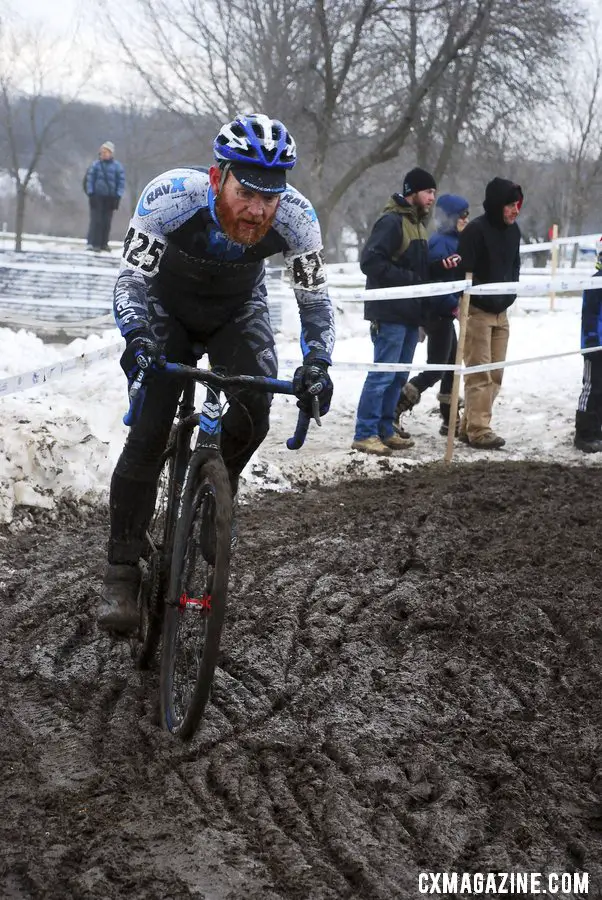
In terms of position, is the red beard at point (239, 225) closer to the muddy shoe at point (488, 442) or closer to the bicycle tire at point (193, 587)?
the bicycle tire at point (193, 587)

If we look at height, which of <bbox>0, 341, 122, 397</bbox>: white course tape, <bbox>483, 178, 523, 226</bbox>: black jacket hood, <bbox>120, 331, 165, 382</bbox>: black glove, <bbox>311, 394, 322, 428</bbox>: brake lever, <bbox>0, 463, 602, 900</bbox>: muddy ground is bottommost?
<bbox>0, 463, 602, 900</bbox>: muddy ground

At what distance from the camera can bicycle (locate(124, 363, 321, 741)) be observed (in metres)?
3.49

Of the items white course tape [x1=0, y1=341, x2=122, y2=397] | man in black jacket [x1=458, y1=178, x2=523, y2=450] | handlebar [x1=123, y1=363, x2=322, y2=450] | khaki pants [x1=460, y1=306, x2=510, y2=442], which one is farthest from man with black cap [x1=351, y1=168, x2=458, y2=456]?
handlebar [x1=123, y1=363, x2=322, y2=450]

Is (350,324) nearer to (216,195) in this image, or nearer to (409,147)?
(409,147)

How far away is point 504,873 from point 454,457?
646 cm

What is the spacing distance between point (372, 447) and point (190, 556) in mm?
5387

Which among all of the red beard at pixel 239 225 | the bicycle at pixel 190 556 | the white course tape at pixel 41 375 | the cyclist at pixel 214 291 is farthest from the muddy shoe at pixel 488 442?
the red beard at pixel 239 225

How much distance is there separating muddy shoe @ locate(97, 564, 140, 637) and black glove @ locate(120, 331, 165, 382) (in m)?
1.06

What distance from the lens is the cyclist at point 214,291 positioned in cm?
386

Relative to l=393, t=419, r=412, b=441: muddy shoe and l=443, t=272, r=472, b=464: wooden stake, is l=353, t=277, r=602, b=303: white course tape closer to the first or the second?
l=443, t=272, r=472, b=464: wooden stake

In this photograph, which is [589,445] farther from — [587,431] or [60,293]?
[60,293]

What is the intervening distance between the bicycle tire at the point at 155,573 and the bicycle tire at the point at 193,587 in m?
0.22

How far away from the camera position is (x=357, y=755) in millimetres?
3652

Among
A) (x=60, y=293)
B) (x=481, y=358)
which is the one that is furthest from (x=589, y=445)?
(x=60, y=293)
